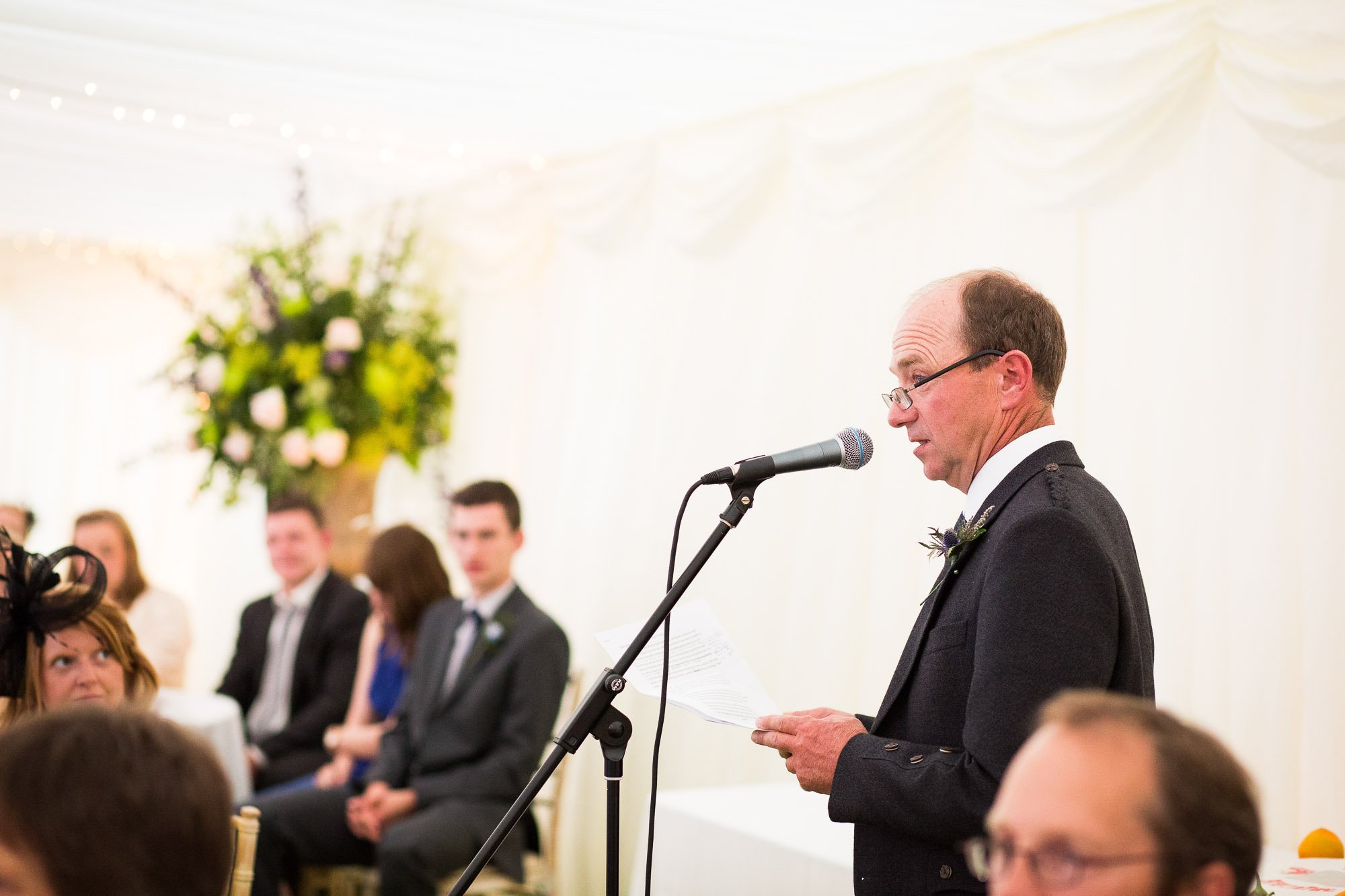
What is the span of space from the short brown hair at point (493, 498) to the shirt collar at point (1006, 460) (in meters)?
2.68

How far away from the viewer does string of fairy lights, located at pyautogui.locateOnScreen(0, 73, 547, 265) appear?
486 cm

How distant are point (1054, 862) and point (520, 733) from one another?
3070mm

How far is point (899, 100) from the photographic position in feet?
12.8

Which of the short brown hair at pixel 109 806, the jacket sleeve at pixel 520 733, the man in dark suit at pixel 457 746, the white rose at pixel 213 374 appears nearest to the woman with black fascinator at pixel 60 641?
the short brown hair at pixel 109 806

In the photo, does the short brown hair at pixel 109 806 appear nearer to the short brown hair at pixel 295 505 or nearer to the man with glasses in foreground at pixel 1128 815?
the man with glasses in foreground at pixel 1128 815

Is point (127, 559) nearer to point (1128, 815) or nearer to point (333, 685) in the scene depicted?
point (333, 685)

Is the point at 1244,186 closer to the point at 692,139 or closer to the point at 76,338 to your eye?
the point at 692,139

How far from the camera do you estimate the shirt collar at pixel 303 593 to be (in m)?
5.25

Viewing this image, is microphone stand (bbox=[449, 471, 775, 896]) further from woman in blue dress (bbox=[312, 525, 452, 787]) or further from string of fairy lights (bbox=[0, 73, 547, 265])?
string of fairy lights (bbox=[0, 73, 547, 265])

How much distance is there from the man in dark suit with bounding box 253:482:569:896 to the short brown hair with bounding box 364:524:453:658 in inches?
15.8

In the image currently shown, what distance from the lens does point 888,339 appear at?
13.2 ft

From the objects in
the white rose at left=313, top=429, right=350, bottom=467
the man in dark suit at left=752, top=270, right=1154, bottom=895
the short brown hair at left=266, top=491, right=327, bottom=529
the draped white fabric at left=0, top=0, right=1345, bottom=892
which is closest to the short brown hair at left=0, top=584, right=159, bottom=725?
the man in dark suit at left=752, top=270, right=1154, bottom=895

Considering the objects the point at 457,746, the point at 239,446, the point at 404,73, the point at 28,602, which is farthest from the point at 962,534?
the point at 239,446

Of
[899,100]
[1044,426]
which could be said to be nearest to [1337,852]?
[1044,426]
